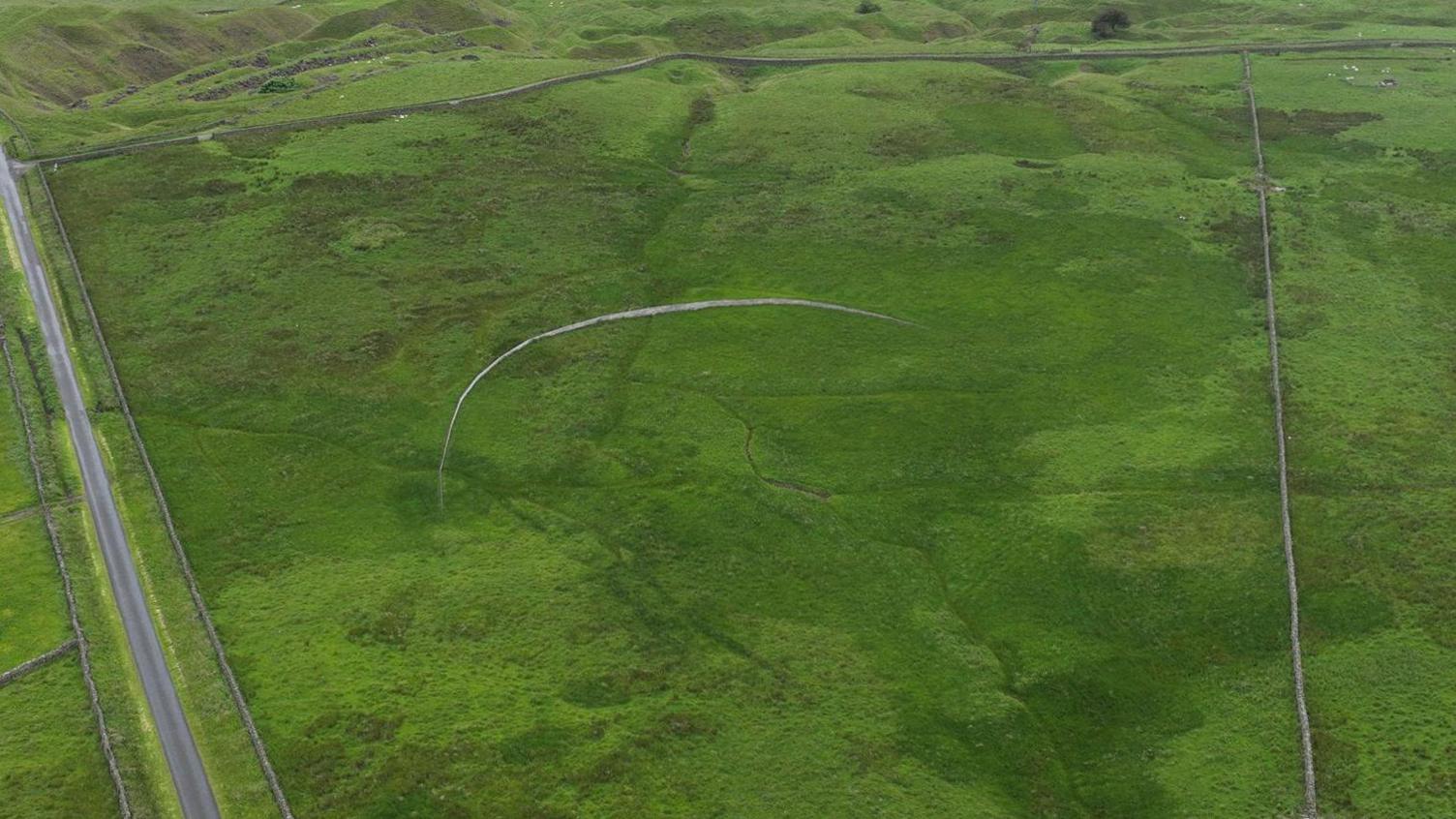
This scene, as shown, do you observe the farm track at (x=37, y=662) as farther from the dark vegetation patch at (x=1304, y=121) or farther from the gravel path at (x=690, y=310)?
the dark vegetation patch at (x=1304, y=121)

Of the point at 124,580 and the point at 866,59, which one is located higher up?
the point at 866,59

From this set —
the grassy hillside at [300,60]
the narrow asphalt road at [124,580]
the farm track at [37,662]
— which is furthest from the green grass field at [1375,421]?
the farm track at [37,662]

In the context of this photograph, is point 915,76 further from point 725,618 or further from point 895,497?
point 725,618

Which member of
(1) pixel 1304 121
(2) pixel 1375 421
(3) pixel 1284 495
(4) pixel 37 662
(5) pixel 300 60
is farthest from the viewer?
(5) pixel 300 60

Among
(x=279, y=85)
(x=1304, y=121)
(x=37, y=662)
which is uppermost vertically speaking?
(x=279, y=85)

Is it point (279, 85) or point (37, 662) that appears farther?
point (279, 85)

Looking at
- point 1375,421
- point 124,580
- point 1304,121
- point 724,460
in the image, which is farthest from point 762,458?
point 1304,121

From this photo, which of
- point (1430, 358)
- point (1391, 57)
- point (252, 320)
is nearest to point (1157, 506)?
point (1430, 358)

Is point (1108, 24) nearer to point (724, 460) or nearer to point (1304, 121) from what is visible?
point (1304, 121)
